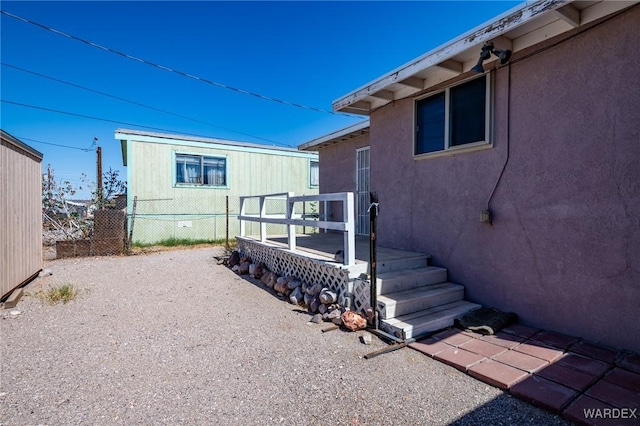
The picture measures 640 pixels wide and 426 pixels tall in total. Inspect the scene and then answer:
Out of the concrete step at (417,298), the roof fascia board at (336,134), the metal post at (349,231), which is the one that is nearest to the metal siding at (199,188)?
the roof fascia board at (336,134)

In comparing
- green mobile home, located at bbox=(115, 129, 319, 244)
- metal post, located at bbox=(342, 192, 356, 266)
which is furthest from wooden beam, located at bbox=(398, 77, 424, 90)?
green mobile home, located at bbox=(115, 129, 319, 244)

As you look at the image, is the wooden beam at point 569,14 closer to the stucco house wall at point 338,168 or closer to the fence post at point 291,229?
the fence post at point 291,229

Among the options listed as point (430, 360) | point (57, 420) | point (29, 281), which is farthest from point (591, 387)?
point (29, 281)

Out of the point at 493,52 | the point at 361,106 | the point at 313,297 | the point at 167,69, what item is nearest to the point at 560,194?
the point at 493,52

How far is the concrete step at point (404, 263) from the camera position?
429cm

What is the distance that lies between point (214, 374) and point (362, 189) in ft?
18.1

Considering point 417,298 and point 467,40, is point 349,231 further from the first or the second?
point 467,40

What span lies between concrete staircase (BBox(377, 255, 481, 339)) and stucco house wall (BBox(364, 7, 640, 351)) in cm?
26

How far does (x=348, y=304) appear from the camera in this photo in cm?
411

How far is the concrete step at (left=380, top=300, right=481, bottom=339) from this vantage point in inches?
134

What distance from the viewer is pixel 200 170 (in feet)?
36.6

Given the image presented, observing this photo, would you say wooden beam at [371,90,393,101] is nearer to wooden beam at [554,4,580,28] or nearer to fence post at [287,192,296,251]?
fence post at [287,192,296,251]

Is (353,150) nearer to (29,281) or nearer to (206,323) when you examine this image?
(206,323)

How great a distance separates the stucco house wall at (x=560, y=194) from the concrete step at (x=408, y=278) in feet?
0.77
